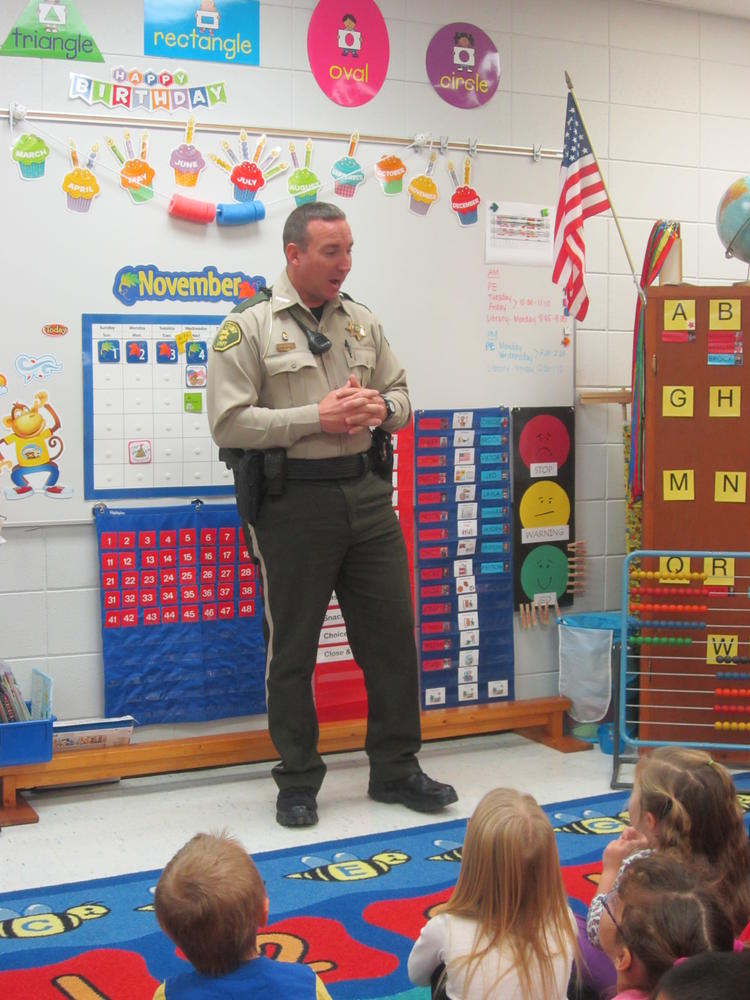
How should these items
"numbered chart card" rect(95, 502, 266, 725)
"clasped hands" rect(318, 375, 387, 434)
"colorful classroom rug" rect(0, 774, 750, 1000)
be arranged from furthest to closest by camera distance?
"numbered chart card" rect(95, 502, 266, 725), "clasped hands" rect(318, 375, 387, 434), "colorful classroom rug" rect(0, 774, 750, 1000)

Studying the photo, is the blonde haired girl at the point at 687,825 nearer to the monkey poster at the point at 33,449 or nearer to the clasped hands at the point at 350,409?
the clasped hands at the point at 350,409

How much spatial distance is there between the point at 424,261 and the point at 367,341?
Answer: 2.28 ft

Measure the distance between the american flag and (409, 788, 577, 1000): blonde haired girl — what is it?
105 inches

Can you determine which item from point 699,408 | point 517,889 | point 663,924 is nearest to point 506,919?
point 517,889

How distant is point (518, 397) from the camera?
175 inches

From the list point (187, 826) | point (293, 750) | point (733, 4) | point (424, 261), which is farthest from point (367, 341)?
point (733, 4)

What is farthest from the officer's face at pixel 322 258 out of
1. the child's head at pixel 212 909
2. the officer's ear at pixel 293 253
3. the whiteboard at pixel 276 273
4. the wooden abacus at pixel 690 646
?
the child's head at pixel 212 909

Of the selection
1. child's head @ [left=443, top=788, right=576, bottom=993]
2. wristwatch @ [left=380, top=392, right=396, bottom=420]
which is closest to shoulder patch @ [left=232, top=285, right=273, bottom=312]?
wristwatch @ [left=380, top=392, right=396, bottom=420]

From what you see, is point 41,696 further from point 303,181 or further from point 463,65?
point 463,65

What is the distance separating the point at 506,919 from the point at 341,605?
2000 millimetres

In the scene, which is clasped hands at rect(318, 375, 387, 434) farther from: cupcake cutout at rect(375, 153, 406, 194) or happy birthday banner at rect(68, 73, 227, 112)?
happy birthday banner at rect(68, 73, 227, 112)

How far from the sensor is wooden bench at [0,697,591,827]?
363 centimetres

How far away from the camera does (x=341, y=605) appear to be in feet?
12.2

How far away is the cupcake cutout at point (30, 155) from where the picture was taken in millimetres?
3680
